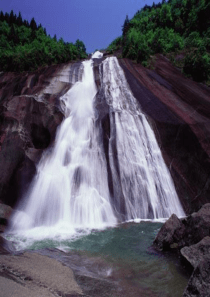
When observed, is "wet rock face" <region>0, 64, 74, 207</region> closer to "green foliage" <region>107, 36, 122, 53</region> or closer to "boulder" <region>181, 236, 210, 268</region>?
"boulder" <region>181, 236, 210, 268</region>

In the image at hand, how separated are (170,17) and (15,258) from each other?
41079mm

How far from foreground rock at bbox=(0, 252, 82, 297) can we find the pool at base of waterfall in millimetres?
327

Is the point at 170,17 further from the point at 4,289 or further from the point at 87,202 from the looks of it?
the point at 4,289

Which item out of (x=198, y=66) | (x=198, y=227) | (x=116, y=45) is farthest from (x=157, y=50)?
(x=198, y=227)

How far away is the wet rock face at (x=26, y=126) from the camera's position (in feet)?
37.7

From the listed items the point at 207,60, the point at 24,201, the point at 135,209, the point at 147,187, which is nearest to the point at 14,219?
the point at 24,201

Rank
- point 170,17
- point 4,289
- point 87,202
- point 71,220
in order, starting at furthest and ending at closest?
1. point 170,17
2. point 87,202
3. point 71,220
4. point 4,289

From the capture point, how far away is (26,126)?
1369 centimetres

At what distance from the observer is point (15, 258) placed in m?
5.87

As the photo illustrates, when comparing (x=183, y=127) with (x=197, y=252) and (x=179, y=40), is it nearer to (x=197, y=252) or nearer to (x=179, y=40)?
(x=197, y=252)

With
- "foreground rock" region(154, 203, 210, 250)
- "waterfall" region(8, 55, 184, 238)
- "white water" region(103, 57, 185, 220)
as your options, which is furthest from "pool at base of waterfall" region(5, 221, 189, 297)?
"white water" region(103, 57, 185, 220)

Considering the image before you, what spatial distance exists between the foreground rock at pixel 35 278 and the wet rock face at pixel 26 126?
18.8 feet

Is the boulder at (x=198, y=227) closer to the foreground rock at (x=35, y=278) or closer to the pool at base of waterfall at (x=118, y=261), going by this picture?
the pool at base of waterfall at (x=118, y=261)

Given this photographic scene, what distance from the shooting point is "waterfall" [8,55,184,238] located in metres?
10.2
